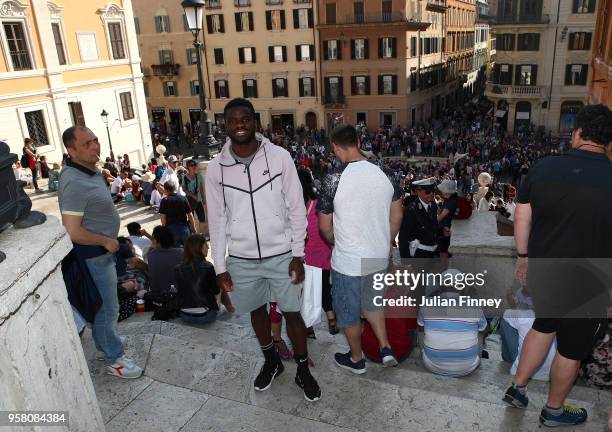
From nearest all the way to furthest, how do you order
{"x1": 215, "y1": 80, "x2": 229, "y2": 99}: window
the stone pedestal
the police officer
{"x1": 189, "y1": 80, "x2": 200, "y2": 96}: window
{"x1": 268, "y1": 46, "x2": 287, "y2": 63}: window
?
the stone pedestal → the police officer → {"x1": 268, "y1": 46, "x2": 287, "y2": 63}: window → {"x1": 215, "y1": 80, "x2": 229, "y2": 99}: window → {"x1": 189, "y1": 80, "x2": 200, "y2": 96}: window

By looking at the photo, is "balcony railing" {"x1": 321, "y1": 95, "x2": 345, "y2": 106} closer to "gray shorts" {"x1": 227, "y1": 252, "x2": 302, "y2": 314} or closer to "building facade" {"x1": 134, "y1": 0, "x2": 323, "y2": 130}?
"building facade" {"x1": 134, "y1": 0, "x2": 323, "y2": 130}

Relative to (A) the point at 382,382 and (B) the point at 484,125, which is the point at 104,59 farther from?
(B) the point at 484,125

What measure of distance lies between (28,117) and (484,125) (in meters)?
29.6

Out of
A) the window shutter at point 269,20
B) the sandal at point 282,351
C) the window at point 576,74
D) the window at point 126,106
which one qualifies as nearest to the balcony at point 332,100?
the window shutter at point 269,20

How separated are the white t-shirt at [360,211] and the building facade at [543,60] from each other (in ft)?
105

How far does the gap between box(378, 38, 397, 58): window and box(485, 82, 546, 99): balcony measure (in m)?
7.42

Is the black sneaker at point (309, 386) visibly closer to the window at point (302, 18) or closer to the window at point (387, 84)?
the window at point (387, 84)

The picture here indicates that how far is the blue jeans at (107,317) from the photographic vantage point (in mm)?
3271

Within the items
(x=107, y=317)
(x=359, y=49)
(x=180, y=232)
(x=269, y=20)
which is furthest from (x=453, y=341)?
(x=269, y=20)

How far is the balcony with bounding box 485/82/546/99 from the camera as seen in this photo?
3189 cm

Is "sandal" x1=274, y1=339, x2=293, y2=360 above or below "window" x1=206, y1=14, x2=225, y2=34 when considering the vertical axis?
below

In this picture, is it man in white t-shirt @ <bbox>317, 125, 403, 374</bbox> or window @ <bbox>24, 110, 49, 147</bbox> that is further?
window @ <bbox>24, 110, 49, 147</bbox>

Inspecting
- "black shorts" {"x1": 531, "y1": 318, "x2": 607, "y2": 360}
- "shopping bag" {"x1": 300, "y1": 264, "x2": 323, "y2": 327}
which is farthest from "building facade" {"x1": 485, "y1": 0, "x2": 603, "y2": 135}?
"black shorts" {"x1": 531, "y1": 318, "x2": 607, "y2": 360}

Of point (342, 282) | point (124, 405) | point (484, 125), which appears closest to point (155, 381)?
point (124, 405)
